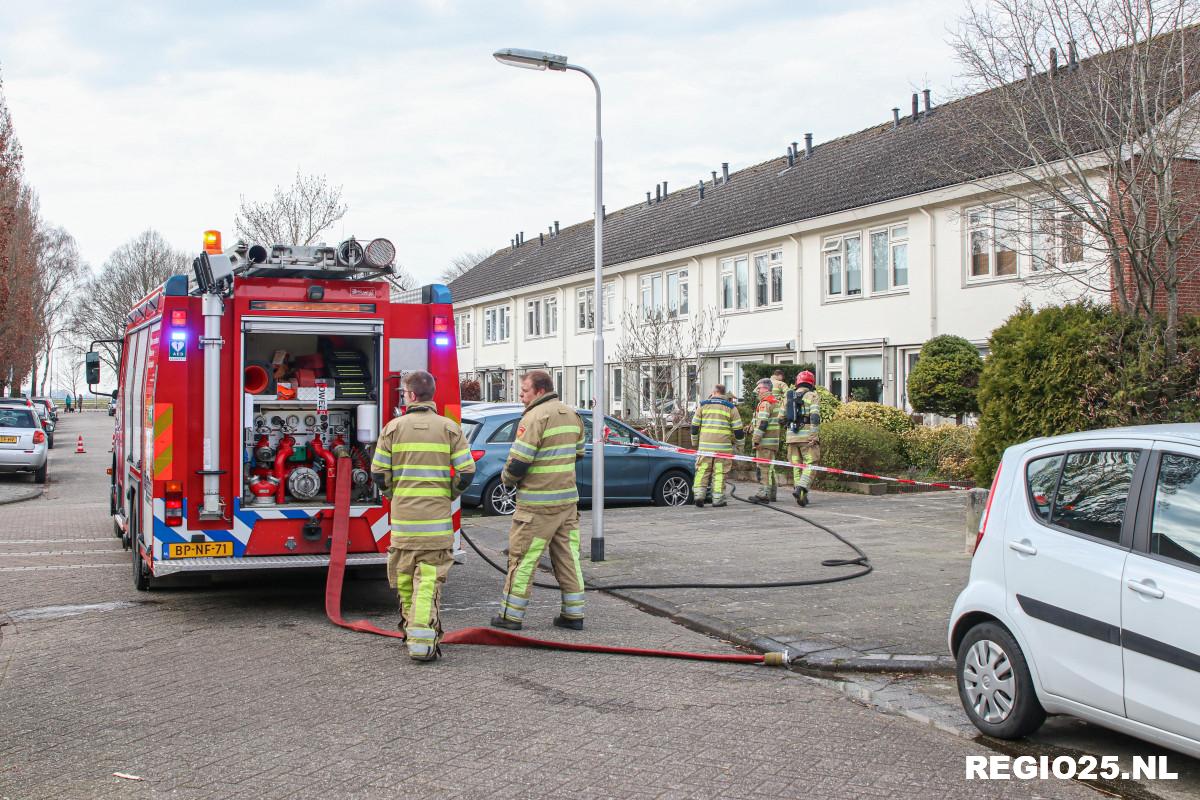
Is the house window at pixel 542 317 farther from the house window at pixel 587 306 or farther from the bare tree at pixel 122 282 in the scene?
the bare tree at pixel 122 282

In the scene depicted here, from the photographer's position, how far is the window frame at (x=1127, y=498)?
4672mm

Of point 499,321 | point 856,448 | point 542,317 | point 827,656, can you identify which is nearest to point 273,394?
point 827,656

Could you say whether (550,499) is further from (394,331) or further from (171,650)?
(171,650)

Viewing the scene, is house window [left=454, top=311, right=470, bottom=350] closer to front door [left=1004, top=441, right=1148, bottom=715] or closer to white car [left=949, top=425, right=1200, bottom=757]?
white car [left=949, top=425, right=1200, bottom=757]

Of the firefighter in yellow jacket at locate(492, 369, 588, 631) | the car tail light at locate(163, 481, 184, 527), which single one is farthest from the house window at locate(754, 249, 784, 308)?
the car tail light at locate(163, 481, 184, 527)

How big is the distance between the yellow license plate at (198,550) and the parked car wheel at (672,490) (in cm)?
866

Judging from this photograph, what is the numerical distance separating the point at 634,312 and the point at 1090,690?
97.0 ft

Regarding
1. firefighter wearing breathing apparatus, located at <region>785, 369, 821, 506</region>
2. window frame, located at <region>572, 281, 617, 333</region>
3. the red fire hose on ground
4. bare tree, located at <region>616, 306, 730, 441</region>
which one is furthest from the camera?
window frame, located at <region>572, 281, 617, 333</region>

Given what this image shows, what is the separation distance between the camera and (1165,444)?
15.3 feet

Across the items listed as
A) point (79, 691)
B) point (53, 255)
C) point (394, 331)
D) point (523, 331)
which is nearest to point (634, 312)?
point (523, 331)

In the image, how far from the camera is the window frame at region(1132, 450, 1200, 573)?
14.9 ft

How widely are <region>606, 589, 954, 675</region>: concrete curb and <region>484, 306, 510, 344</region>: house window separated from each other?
123 feet

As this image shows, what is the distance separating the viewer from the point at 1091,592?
4.71 m

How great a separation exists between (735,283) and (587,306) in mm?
9374
